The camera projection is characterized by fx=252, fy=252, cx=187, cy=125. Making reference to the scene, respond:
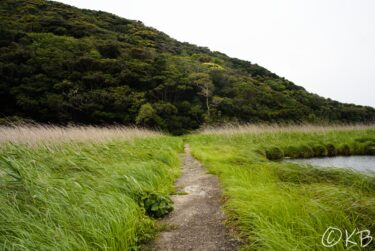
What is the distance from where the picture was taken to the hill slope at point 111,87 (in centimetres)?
2023

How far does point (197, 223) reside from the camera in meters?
3.09

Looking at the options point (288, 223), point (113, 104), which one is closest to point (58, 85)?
point (113, 104)

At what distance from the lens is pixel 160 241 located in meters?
2.69

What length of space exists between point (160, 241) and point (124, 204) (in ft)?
2.03

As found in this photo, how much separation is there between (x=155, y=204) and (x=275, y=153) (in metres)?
7.54

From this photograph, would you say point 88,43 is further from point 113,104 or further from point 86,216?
point 86,216

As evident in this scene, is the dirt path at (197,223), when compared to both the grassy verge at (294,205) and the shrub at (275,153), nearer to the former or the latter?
the grassy verge at (294,205)

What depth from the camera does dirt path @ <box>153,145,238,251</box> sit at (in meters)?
2.56

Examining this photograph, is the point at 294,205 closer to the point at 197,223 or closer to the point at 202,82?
the point at 197,223

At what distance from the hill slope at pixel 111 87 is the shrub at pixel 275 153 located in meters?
12.4

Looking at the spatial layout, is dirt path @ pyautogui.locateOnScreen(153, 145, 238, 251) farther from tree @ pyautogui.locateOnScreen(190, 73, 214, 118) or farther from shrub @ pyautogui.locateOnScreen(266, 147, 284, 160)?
tree @ pyautogui.locateOnScreen(190, 73, 214, 118)
